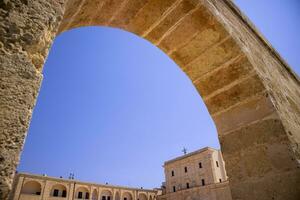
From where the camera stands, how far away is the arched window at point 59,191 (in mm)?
32781

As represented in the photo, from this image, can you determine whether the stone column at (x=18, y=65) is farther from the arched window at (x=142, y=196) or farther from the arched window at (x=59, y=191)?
the arched window at (x=142, y=196)

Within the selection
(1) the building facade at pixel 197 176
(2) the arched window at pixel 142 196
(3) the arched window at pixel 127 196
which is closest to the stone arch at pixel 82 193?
(3) the arched window at pixel 127 196

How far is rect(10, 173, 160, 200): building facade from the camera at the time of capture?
97.9 feet

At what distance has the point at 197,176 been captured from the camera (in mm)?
31281

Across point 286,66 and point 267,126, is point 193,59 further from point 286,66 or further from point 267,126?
point 286,66

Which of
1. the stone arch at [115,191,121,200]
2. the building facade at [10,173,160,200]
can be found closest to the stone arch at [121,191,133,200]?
the building facade at [10,173,160,200]

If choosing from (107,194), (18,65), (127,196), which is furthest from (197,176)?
(18,65)

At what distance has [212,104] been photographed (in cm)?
236

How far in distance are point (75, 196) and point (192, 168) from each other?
62.8 ft

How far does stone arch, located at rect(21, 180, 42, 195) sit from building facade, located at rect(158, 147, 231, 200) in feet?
61.0

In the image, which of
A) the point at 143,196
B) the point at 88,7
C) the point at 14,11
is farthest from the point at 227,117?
the point at 143,196

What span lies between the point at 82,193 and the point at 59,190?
3.73 m

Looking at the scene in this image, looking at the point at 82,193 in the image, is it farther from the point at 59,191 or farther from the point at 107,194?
the point at 107,194

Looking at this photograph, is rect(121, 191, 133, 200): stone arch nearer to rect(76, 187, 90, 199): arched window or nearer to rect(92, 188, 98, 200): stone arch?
rect(92, 188, 98, 200): stone arch
